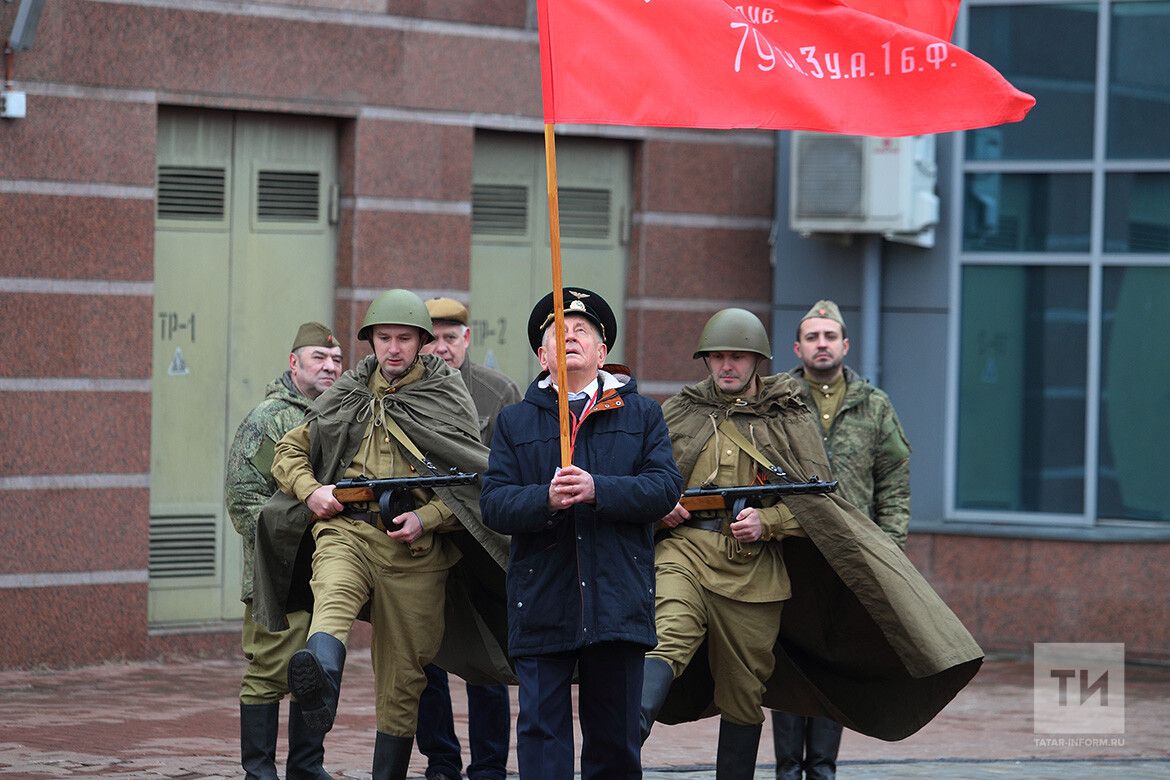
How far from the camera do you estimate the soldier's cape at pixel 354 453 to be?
24.8 ft

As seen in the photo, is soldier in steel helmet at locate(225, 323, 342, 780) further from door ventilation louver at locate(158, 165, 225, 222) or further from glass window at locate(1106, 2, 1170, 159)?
glass window at locate(1106, 2, 1170, 159)

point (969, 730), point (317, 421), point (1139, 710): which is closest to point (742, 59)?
point (317, 421)

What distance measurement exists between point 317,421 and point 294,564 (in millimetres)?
579

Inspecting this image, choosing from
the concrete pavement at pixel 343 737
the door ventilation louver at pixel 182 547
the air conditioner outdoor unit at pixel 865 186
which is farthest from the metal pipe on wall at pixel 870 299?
the door ventilation louver at pixel 182 547

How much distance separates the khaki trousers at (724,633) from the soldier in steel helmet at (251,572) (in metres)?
1.54

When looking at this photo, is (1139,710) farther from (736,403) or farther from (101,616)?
(101,616)

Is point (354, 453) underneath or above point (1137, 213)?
underneath

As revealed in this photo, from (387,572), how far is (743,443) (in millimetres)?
1480

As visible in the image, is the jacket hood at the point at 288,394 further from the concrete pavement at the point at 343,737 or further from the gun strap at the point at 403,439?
the concrete pavement at the point at 343,737

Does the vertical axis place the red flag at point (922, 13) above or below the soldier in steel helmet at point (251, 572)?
above

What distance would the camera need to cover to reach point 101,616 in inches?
444

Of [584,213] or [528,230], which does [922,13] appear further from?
[584,213]

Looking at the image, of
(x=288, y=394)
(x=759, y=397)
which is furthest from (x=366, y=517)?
(x=759, y=397)

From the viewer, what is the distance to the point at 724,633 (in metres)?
7.58
